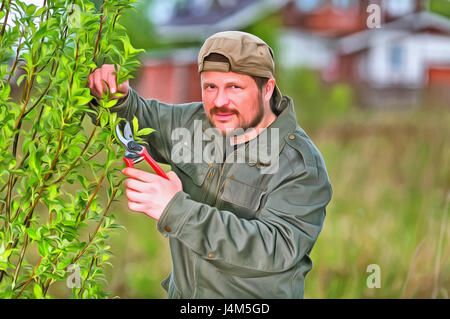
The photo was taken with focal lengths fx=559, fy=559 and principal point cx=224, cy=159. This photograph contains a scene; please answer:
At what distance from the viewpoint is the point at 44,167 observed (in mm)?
1572

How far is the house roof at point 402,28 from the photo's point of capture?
5.81 metres

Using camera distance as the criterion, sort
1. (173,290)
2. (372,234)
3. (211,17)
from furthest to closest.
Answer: (211,17) → (372,234) → (173,290)

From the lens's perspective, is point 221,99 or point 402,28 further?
point 402,28

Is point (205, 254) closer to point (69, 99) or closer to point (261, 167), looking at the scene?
point (261, 167)

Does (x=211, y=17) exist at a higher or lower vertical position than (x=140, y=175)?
higher

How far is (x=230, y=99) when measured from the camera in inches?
65.4

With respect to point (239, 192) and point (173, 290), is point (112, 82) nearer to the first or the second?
point (239, 192)

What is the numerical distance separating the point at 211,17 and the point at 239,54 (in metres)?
3.79

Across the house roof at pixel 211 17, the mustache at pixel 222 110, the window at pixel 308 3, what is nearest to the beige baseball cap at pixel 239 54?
the mustache at pixel 222 110

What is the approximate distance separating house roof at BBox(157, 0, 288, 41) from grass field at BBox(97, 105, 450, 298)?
1.38 meters

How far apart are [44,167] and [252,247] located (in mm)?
627

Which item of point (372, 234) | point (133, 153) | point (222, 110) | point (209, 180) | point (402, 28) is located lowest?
point (372, 234)

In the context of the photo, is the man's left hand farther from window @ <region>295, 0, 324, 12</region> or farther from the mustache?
window @ <region>295, 0, 324, 12</region>

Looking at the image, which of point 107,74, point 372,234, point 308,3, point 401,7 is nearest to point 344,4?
point 308,3
